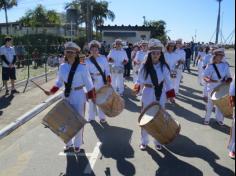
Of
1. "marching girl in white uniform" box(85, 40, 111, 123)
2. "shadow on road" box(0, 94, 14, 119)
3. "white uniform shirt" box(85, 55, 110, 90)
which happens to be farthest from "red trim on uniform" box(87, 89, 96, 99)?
"shadow on road" box(0, 94, 14, 119)

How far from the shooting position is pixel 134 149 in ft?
24.9

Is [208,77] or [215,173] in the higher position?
[208,77]

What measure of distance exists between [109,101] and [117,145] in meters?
1.25

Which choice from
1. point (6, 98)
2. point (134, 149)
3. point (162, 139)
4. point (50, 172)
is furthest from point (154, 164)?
point (6, 98)

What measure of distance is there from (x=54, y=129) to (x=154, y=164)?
1.82 metres

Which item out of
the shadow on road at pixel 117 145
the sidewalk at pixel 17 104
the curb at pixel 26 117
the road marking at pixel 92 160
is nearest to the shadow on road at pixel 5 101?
the sidewalk at pixel 17 104

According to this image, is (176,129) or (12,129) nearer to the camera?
(176,129)

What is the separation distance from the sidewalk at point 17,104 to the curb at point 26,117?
0.18 meters

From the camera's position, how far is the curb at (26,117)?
8.72 metres

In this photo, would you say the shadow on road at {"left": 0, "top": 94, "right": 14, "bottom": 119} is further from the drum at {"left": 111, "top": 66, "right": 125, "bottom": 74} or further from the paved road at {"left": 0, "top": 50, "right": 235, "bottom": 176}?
the drum at {"left": 111, "top": 66, "right": 125, "bottom": 74}

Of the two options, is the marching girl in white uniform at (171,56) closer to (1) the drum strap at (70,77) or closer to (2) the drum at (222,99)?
(2) the drum at (222,99)

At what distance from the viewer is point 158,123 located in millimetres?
6555

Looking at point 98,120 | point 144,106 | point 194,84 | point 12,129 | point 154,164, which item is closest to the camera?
point 154,164

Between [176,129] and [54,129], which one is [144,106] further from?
[54,129]
